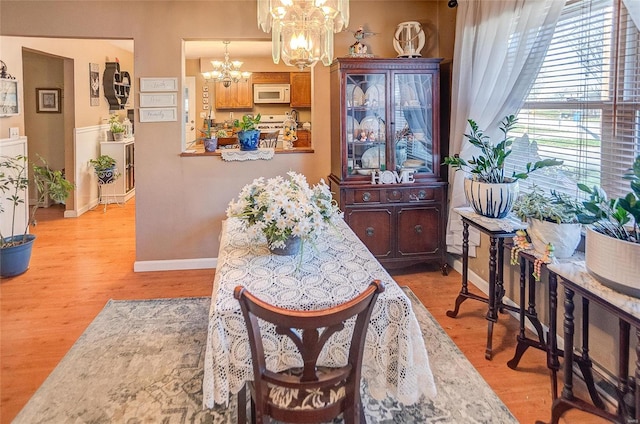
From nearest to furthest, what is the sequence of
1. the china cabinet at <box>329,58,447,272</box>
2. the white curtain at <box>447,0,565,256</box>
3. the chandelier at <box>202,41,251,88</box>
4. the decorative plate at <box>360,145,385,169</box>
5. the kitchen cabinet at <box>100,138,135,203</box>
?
the white curtain at <box>447,0,565,256</box> < the china cabinet at <box>329,58,447,272</box> < the decorative plate at <box>360,145,385,169</box> < the kitchen cabinet at <box>100,138,135,203</box> < the chandelier at <box>202,41,251,88</box>

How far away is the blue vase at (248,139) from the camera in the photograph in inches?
171

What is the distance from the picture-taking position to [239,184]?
14.5ft

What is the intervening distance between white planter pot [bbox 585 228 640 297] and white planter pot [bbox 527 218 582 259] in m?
0.35

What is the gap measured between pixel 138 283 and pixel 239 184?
1.27 m

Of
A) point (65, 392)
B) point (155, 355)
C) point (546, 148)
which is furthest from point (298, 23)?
point (65, 392)

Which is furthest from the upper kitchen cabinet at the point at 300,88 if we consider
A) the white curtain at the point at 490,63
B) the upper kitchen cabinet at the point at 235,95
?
the white curtain at the point at 490,63

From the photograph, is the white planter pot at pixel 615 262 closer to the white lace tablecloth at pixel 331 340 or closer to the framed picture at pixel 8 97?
the white lace tablecloth at pixel 331 340

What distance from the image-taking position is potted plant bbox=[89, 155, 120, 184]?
7.01 m

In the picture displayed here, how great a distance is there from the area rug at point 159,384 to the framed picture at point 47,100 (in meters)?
5.23

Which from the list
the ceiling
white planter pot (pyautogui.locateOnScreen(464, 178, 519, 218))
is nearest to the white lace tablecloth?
white planter pot (pyautogui.locateOnScreen(464, 178, 519, 218))

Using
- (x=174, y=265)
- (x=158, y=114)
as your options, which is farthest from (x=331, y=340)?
(x=158, y=114)

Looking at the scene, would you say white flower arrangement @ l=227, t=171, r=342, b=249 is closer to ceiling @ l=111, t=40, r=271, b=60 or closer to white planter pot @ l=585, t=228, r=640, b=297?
white planter pot @ l=585, t=228, r=640, b=297

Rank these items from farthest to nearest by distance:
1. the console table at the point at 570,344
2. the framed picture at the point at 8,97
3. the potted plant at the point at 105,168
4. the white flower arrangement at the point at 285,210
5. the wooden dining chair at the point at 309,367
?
the potted plant at the point at 105,168
the framed picture at the point at 8,97
the white flower arrangement at the point at 285,210
the console table at the point at 570,344
the wooden dining chair at the point at 309,367

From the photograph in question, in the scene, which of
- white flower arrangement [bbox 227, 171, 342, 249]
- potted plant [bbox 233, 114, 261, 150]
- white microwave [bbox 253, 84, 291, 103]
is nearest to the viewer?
white flower arrangement [bbox 227, 171, 342, 249]
